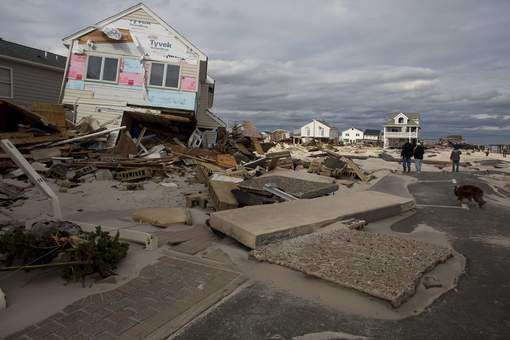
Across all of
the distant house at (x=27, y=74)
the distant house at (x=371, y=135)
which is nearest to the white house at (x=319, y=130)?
the distant house at (x=371, y=135)

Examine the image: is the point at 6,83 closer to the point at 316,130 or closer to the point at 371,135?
the point at 316,130

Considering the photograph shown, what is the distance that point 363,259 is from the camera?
4930mm

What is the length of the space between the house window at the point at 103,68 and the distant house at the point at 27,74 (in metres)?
4.92

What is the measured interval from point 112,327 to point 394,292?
286cm

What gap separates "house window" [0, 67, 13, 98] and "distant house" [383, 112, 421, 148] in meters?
73.4

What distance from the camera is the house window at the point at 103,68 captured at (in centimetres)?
1702

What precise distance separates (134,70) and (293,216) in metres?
13.3

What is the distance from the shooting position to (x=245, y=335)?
10.9ft

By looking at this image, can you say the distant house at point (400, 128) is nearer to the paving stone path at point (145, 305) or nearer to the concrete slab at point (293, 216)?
the concrete slab at point (293, 216)

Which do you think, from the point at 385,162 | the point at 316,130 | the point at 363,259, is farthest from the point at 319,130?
the point at 363,259

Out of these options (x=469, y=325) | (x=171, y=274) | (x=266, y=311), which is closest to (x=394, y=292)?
(x=469, y=325)

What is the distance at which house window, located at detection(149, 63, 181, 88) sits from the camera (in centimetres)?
1725

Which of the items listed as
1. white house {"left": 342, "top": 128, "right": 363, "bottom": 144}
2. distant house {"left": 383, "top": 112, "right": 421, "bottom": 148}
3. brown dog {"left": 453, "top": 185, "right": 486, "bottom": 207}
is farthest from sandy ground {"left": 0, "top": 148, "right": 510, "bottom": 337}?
white house {"left": 342, "top": 128, "right": 363, "bottom": 144}

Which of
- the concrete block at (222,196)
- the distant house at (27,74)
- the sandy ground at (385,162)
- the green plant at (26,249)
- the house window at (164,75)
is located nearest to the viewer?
the green plant at (26,249)
